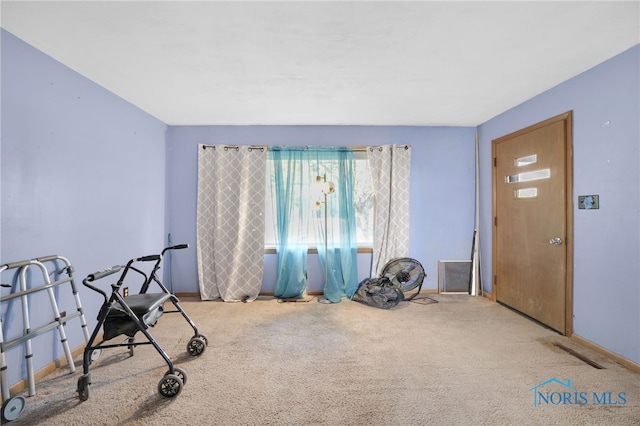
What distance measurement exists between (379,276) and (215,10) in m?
3.27

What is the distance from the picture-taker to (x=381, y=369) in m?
2.12

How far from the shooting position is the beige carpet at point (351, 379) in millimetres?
1658

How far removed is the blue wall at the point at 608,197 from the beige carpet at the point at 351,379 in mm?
322

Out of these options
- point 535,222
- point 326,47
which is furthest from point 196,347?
point 535,222

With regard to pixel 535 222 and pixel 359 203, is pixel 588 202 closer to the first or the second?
pixel 535 222

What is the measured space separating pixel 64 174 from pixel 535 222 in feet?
14.4

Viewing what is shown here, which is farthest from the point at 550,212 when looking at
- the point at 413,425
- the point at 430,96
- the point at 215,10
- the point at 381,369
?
the point at 215,10

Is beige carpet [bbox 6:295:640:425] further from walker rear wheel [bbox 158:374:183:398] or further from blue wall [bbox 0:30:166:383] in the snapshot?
blue wall [bbox 0:30:166:383]

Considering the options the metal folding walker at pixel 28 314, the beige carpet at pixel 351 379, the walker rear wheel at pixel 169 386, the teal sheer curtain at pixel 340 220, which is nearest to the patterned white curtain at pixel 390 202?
the teal sheer curtain at pixel 340 220

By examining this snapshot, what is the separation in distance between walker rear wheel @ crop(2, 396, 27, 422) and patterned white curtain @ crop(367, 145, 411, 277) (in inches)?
132

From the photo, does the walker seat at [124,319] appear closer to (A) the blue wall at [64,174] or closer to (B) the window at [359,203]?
(A) the blue wall at [64,174]

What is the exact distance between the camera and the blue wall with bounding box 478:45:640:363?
2.07 m

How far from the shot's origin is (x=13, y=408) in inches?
63.1

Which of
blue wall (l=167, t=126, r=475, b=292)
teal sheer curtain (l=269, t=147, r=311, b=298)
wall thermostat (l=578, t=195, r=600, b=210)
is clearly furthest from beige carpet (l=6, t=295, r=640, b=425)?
wall thermostat (l=578, t=195, r=600, b=210)
